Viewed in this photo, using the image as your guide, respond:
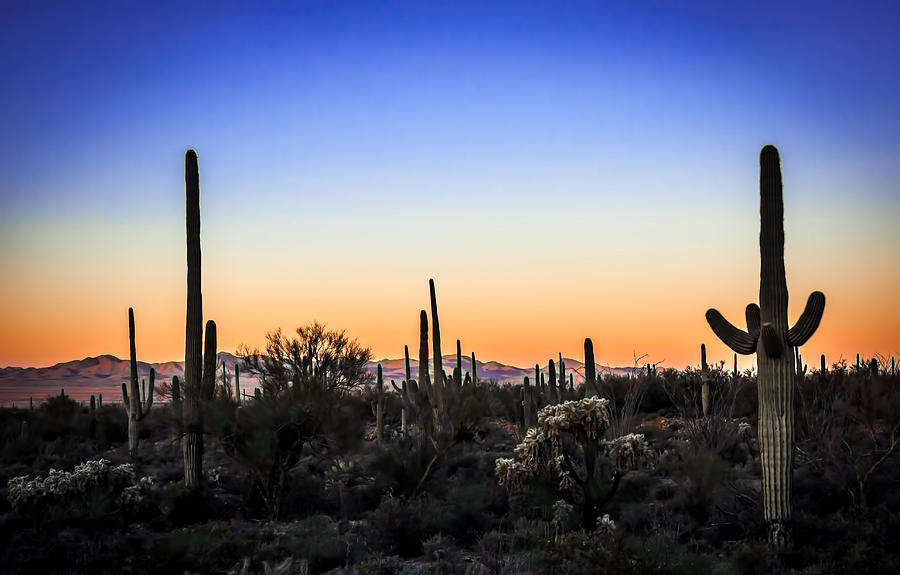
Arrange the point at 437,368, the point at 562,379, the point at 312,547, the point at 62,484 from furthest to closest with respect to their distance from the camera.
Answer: the point at 562,379 → the point at 437,368 → the point at 62,484 → the point at 312,547

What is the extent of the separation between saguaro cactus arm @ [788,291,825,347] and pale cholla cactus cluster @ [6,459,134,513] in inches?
542

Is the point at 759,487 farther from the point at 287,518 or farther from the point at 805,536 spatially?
the point at 287,518

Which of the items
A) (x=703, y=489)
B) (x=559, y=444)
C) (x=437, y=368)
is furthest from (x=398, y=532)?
(x=437, y=368)

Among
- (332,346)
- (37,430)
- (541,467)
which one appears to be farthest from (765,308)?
(37,430)

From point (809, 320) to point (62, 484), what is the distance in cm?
1406

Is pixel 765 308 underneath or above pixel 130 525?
above

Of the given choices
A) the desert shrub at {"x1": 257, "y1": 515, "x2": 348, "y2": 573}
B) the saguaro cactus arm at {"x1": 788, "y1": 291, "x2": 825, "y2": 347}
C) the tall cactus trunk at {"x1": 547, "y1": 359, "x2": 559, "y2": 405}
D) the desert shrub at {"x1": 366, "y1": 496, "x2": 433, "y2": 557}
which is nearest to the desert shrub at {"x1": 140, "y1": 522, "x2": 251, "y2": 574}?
the desert shrub at {"x1": 257, "y1": 515, "x2": 348, "y2": 573}

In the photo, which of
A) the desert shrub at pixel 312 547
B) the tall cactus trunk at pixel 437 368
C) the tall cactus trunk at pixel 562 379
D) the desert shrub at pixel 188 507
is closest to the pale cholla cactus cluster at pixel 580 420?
the desert shrub at pixel 312 547

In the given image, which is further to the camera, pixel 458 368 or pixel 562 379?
pixel 458 368

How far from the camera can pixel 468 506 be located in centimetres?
1560

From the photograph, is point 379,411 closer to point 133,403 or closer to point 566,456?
point 133,403

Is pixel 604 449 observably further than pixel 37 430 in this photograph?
No

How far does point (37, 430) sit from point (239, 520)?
2321 centimetres

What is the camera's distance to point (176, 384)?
21.0 meters
